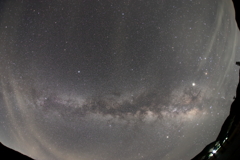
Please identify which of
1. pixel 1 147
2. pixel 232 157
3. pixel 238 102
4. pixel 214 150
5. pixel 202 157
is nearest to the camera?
pixel 1 147

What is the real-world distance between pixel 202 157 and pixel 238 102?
13.8 feet

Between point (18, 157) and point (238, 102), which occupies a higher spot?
point (238, 102)

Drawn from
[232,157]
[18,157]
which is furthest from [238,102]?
[18,157]

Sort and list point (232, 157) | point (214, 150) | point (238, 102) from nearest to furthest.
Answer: point (238, 102) < point (232, 157) < point (214, 150)

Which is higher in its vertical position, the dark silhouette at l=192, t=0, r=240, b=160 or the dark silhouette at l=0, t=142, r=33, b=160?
the dark silhouette at l=192, t=0, r=240, b=160

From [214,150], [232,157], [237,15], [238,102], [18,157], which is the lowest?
[18,157]

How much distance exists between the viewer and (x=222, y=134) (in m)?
7.52

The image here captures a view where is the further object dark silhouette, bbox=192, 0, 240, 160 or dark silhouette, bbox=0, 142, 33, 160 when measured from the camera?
dark silhouette, bbox=192, 0, 240, 160

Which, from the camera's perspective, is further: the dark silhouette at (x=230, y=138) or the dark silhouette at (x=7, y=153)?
the dark silhouette at (x=230, y=138)

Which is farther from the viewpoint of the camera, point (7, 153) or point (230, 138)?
point (230, 138)

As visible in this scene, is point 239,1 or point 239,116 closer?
point 239,1

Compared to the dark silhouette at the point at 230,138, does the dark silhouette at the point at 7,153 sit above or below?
below

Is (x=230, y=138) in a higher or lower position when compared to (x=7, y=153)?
higher

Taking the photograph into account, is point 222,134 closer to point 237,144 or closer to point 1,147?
point 237,144
